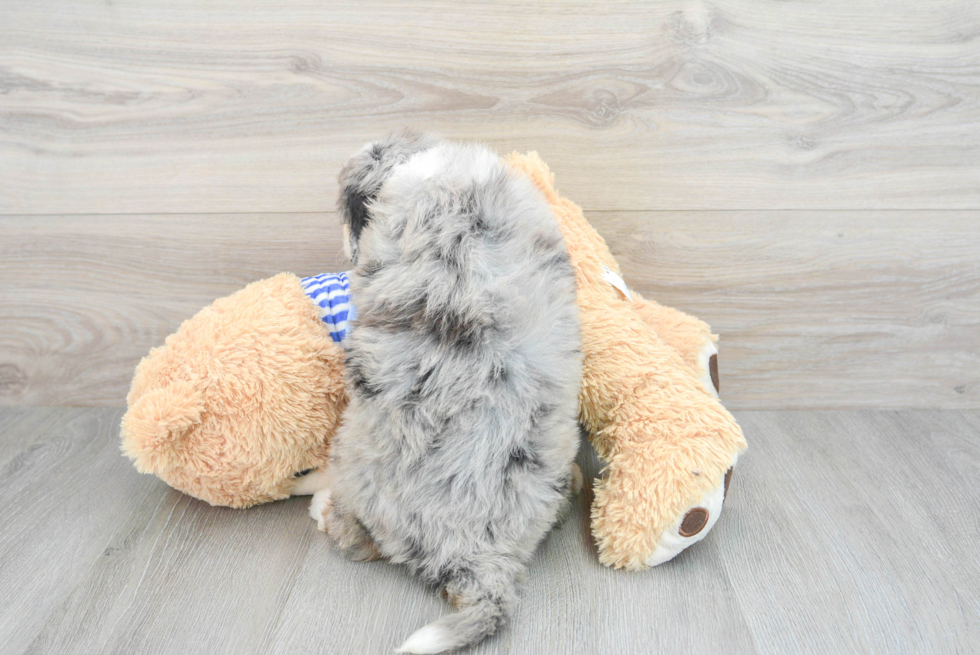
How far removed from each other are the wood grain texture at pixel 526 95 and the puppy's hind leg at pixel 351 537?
0.50 metres

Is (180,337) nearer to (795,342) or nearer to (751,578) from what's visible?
(751,578)

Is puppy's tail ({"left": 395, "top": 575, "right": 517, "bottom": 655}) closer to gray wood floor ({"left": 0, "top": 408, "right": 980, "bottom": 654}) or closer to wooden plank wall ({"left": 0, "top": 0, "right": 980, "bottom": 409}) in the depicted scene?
gray wood floor ({"left": 0, "top": 408, "right": 980, "bottom": 654})

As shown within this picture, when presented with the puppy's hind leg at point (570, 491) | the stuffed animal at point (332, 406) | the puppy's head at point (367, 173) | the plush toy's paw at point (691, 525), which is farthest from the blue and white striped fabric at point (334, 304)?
the plush toy's paw at point (691, 525)

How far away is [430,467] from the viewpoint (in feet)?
2.43

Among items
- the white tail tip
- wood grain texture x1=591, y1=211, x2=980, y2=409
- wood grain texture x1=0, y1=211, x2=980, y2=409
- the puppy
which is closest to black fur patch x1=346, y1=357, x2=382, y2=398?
the puppy

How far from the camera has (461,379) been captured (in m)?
0.73

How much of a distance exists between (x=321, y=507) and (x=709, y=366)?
0.56 m

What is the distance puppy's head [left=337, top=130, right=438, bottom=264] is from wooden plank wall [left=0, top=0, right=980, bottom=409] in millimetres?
224

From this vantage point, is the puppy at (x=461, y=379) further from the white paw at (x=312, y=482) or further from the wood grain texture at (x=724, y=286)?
the wood grain texture at (x=724, y=286)

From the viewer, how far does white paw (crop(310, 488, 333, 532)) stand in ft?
2.90

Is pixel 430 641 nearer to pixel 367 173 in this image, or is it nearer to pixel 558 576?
pixel 558 576

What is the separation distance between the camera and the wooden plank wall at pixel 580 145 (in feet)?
3.27

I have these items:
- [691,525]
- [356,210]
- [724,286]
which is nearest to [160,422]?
[356,210]

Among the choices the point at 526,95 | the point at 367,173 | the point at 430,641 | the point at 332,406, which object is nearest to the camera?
the point at 430,641
